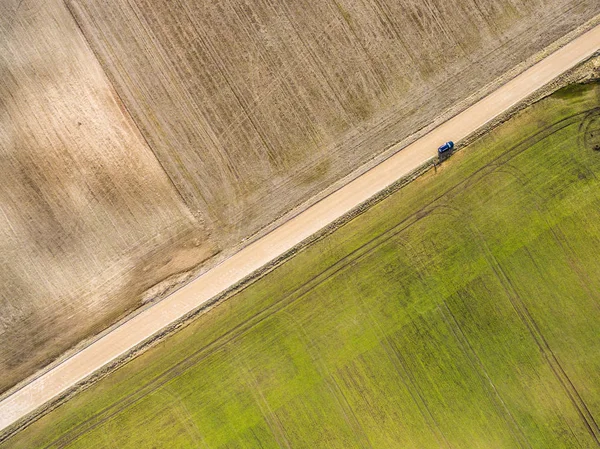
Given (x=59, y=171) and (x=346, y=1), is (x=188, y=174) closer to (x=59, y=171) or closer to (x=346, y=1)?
(x=59, y=171)

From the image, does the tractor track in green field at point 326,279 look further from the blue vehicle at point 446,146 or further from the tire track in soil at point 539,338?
the blue vehicle at point 446,146

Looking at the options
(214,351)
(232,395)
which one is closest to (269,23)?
(214,351)

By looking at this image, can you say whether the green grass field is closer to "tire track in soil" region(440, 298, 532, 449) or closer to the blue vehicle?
"tire track in soil" region(440, 298, 532, 449)

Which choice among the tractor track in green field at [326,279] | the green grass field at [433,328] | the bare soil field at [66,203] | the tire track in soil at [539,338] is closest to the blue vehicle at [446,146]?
the green grass field at [433,328]

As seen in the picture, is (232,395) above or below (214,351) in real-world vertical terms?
below

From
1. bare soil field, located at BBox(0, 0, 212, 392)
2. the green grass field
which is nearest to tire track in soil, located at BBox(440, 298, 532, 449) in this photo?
the green grass field

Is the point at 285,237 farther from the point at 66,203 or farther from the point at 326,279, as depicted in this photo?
the point at 66,203
